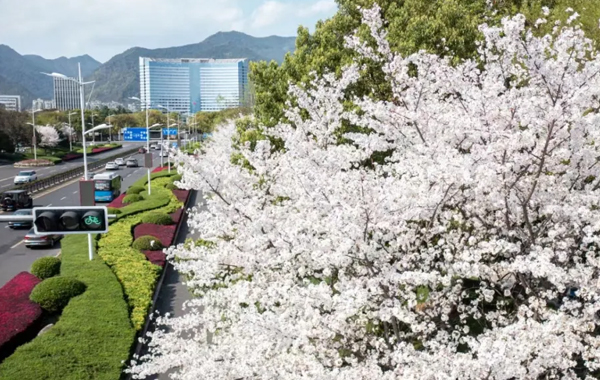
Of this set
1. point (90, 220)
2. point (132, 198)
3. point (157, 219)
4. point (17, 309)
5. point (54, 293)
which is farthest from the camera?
point (132, 198)

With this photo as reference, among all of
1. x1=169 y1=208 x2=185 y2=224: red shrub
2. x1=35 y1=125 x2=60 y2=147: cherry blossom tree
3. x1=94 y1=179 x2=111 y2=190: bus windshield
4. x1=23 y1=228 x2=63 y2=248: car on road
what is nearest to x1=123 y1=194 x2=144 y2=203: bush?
x1=94 y1=179 x2=111 y2=190: bus windshield

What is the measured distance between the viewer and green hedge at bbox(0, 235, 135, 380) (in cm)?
1120

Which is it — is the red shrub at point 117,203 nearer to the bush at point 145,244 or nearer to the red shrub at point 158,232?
the red shrub at point 158,232

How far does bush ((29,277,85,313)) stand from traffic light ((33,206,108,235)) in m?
6.56

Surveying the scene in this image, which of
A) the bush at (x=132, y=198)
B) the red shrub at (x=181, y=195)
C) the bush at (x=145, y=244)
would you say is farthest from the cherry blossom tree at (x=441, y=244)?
the red shrub at (x=181, y=195)

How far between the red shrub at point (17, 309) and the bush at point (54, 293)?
8.5 inches

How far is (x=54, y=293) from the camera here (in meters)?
15.5

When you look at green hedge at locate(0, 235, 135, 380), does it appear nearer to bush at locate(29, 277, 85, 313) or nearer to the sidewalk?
bush at locate(29, 277, 85, 313)

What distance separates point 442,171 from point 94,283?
13.9m

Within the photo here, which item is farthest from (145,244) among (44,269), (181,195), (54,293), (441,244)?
(441,244)

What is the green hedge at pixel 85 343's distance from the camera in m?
11.2

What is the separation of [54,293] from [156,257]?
5.58 meters

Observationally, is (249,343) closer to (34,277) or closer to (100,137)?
(34,277)

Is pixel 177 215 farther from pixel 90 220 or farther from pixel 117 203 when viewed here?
pixel 90 220
